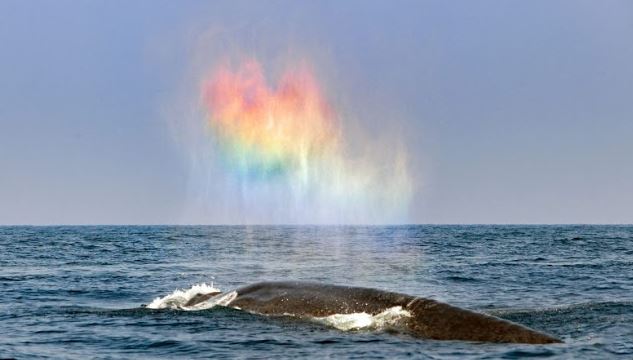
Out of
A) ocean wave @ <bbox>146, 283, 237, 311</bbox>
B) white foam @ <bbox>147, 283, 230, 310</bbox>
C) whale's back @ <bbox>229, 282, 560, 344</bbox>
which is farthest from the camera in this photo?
white foam @ <bbox>147, 283, 230, 310</bbox>

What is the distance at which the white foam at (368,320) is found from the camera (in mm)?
13578

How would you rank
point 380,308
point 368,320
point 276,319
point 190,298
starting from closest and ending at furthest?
point 368,320 < point 380,308 < point 276,319 < point 190,298

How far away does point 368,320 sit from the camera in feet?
45.8

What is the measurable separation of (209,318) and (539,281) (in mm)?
15034

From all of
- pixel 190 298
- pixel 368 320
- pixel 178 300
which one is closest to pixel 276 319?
pixel 368 320

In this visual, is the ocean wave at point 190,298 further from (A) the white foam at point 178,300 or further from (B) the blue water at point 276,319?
(B) the blue water at point 276,319

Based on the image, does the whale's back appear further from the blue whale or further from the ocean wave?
the ocean wave

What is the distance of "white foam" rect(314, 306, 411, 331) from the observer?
1358 cm

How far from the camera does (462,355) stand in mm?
11312

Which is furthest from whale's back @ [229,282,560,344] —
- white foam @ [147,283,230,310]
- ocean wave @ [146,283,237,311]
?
white foam @ [147,283,230,310]

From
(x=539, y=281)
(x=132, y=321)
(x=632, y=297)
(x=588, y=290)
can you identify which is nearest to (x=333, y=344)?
(x=132, y=321)

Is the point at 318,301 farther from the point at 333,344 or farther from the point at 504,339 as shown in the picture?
the point at 504,339

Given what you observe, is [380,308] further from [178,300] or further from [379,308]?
[178,300]

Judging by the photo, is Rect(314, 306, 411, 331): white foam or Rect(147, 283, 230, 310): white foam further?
Rect(147, 283, 230, 310): white foam
